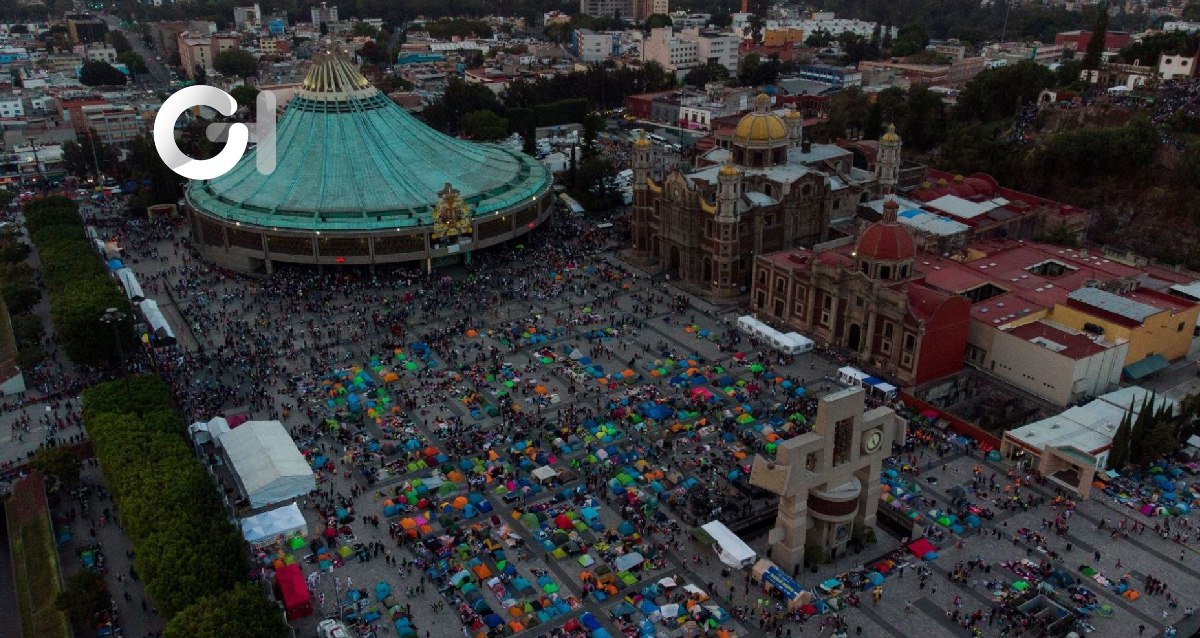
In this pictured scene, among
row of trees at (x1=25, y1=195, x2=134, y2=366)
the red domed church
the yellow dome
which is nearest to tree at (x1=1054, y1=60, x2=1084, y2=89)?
the yellow dome

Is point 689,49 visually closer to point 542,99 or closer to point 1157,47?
point 542,99

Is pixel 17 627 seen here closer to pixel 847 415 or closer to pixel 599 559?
pixel 599 559

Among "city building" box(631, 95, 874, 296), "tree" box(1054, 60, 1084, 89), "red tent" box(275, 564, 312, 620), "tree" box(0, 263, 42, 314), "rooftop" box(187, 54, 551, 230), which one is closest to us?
"red tent" box(275, 564, 312, 620)

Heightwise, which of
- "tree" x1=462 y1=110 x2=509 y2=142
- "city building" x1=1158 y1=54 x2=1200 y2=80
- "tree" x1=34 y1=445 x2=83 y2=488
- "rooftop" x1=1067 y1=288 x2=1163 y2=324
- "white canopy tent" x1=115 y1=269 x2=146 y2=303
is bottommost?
"tree" x1=34 y1=445 x2=83 y2=488

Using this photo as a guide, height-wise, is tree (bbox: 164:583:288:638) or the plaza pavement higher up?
tree (bbox: 164:583:288:638)

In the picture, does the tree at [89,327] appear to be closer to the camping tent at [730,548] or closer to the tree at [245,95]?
the camping tent at [730,548]

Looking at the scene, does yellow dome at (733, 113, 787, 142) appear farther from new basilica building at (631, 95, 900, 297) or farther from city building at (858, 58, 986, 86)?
city building at (858, 58, 986, 86)

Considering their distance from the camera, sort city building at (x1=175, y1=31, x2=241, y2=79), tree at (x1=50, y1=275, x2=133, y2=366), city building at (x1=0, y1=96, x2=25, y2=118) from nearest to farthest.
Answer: tree at (x1=50, y1=275, x2=133, y2=366)
city building at (x1=0, y1=96, x2=25, y2=118)
city building at (x1=175, y1=31, x2=241, y2=79)
